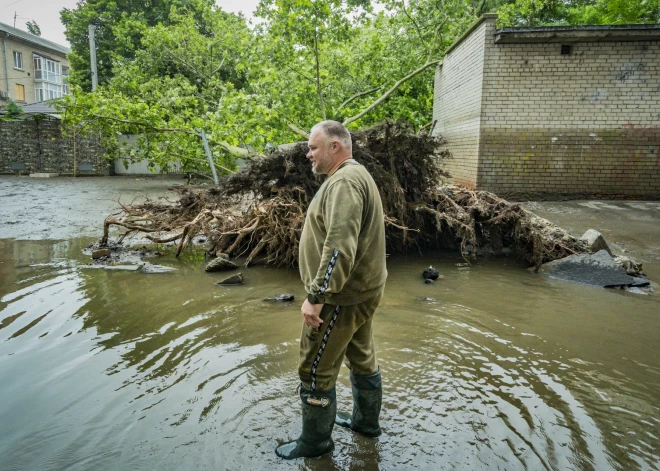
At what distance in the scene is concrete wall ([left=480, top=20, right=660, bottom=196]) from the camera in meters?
11.0

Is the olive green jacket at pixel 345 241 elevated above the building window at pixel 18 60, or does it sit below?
below

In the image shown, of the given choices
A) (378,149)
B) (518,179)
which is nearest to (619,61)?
(518,179)

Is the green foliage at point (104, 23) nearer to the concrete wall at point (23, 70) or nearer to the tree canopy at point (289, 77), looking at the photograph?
the concrete wall at point (23, 70)

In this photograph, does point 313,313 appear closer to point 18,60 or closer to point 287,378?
point 287,378

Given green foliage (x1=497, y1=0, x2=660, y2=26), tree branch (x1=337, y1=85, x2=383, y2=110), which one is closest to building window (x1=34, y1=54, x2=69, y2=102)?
tree branch (x1=337, y1=85, x2=383, y2=110)

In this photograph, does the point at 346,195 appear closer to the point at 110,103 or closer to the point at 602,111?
the point at 602,111

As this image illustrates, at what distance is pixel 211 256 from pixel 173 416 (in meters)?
4.76

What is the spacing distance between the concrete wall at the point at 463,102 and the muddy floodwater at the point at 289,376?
21.1 feet

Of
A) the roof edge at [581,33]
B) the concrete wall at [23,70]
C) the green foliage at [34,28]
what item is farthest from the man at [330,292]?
the green foliage at [34,28]

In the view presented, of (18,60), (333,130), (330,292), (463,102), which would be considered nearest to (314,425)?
(330,292)

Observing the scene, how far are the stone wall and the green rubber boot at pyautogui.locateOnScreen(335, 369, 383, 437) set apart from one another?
881 inches

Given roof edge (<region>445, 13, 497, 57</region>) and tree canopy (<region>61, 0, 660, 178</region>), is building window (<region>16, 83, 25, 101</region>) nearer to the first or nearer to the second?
tree canopy (<region>61, 0, 660, 178</region>)

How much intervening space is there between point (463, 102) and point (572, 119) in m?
2.72

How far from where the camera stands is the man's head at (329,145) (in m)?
2.64
